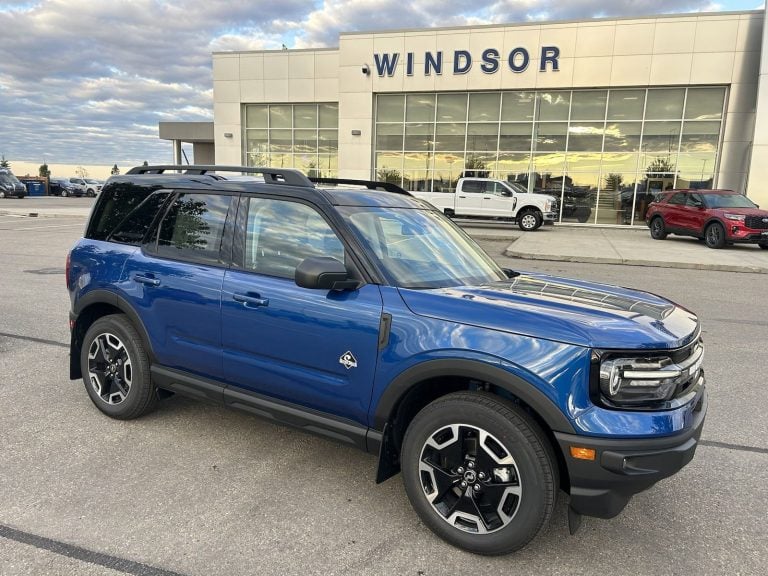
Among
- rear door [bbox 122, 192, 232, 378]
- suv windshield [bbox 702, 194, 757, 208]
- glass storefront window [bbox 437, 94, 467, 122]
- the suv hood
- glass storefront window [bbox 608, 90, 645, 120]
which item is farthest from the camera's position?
glass storefront window [bbox 437, 94, 467, 122]

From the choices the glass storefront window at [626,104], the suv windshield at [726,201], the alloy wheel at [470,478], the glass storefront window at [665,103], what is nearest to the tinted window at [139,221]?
the alloy wheel at [470,478]

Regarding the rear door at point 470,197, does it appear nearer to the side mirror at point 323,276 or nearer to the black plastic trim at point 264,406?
the black plastic trim at point 264,406

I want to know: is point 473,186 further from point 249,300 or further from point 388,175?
point 249,300

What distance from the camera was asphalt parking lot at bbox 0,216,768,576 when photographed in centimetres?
254

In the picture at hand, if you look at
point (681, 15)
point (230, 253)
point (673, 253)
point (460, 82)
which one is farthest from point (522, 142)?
point (230, 253)

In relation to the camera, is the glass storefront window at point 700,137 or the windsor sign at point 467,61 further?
the windsor sign at point 467,61

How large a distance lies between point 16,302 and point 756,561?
28.6 ft

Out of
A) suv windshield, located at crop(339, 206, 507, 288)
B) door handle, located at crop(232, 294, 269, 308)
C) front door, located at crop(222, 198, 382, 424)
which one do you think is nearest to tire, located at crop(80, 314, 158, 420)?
front door, located at crop(222, 198, 382, 424)

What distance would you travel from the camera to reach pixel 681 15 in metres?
22.9

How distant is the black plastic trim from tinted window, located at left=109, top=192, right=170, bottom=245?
965 millimetres

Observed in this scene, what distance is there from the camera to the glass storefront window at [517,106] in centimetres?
2539

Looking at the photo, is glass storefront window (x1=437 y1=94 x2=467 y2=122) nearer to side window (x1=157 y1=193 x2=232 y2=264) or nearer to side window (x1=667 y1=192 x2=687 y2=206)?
side window (x1=667 y1=192 x2=687 y2=206)

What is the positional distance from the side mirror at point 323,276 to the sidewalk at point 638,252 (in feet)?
40.0

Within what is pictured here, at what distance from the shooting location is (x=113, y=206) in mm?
4148
